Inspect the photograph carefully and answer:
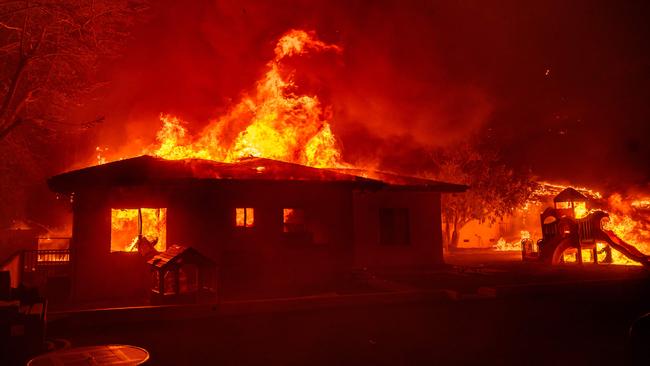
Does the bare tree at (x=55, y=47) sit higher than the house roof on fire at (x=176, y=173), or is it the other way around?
the bare tree at (x=55, y=47)

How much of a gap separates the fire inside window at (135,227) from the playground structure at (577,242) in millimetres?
17285

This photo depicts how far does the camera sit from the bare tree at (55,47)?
13895mm

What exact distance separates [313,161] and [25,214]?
87.2 feet

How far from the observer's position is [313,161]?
21.9 m

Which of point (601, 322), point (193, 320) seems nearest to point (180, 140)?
point (193, 320)

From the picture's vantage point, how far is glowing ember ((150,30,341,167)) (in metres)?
20.6

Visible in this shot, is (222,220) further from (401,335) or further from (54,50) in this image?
(54,50)

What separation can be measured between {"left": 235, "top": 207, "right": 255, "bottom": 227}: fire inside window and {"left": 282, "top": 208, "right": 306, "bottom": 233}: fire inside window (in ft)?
3.47

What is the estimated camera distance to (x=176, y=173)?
1396 cm

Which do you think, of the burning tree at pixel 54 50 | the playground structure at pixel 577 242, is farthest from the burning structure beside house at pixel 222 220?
the playground structure at pixel 577 242

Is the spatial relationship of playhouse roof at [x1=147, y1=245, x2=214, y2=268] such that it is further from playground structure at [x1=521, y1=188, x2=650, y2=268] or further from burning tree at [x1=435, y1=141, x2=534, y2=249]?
burning tree at [x1=435, y1=141, x2=534, y2=249]

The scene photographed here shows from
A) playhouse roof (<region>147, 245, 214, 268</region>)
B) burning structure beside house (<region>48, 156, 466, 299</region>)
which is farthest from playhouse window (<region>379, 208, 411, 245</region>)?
playhouse roof (<region>147, 245, 214, 268</region>)

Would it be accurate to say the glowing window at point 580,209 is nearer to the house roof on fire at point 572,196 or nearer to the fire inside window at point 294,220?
the house roof on fire at point 572,196

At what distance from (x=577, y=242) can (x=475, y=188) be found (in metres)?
15.8
